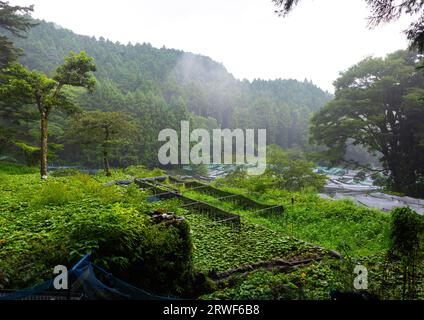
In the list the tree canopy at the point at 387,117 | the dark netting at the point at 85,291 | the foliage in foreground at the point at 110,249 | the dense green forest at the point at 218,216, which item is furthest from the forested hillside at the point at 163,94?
the dark netting at the point at 85,291

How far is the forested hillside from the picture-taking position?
44.8 m

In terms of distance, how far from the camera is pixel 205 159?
44.8 metres

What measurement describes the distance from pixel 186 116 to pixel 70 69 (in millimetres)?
35988

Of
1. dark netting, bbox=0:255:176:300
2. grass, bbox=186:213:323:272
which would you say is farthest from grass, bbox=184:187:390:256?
dark netting, bbox=0:255:176:300

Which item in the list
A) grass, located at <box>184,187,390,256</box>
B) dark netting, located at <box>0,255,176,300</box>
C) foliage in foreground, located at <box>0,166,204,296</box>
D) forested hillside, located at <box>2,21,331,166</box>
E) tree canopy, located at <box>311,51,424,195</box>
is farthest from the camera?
forested hillside, located at <box>2,21,331,166</box>

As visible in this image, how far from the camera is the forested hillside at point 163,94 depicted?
147 feet

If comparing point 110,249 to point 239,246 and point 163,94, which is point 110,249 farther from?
point 163,94

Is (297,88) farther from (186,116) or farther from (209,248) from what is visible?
(209,248)

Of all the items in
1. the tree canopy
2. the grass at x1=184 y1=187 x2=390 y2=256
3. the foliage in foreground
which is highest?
the tree canopy

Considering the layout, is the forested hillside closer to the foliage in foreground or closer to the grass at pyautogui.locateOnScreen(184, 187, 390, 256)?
the grass at pyautogui.locateOnScreen(184, 187, 390, 256)

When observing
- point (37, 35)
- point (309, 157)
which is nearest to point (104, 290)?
point (309, 157)

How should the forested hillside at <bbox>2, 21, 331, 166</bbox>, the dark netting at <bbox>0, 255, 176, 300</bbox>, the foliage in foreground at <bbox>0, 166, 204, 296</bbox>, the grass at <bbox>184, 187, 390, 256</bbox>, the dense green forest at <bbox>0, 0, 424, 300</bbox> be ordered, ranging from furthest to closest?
the forested hillside at <bbox>2, 21, 331, 166</bbox> < the grass at <bbox>184, 187, 390, 256</bbox> < the dense green forest at <bbox>0, 0, 424, 300</bbox> < the foliage in foreground at <bbox>0, 166, 204, 296</bbox> < the dark netting at <bbox>0, 255, 176, 300</bbox>

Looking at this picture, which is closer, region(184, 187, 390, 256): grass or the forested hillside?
region(184, 187, 390, 256): grass

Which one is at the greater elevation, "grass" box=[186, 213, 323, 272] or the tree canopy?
the tree canopy
